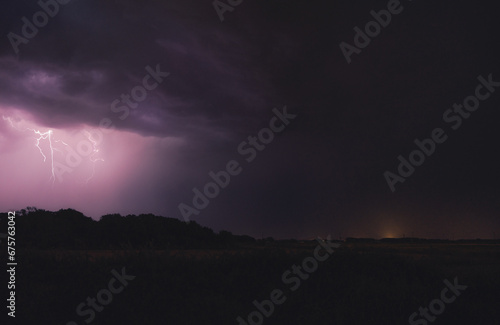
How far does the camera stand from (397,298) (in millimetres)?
12617

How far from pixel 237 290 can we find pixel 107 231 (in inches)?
946

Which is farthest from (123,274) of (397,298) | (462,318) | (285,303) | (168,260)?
(462,318)

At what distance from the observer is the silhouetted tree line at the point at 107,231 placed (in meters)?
31.0

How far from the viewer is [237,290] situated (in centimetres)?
1348

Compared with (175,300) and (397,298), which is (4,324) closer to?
(175,300)

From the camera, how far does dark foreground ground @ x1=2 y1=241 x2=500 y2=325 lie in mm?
11602

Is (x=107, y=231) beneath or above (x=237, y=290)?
→ above

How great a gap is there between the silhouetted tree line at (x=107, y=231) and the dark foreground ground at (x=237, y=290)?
52.8 feet

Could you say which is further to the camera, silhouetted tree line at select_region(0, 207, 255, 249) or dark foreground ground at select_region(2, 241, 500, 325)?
silhouetted tree line at select_region(0, 207, 255, 249)

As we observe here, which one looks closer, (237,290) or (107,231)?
(237,290)

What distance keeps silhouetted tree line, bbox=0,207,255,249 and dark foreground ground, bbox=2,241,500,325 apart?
16.1m

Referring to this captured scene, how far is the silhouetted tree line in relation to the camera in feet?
102

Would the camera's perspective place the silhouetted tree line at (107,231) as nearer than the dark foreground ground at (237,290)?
No

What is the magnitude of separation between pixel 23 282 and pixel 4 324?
204 centimetres
